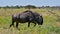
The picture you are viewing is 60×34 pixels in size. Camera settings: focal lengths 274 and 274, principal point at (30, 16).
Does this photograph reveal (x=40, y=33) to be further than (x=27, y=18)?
No

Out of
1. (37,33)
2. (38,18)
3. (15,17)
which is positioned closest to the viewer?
(37,33)

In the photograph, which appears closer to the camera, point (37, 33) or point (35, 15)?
point (37, 33)

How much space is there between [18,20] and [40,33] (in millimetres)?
7875

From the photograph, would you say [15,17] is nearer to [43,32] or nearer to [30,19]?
[30,19]

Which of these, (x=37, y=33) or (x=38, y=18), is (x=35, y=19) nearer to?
(x=38, y=18)

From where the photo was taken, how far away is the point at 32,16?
21062 millimetres

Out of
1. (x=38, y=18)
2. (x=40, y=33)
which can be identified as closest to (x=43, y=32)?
(x=40, y=33)

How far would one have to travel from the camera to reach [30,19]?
2089 centimetres

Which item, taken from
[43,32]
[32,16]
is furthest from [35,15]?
[43,32]

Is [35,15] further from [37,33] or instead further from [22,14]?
[37,33]

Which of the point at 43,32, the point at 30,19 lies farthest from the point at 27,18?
the point at 43,32

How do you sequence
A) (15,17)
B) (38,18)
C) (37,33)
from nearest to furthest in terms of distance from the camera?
(37,33) → (15,17) → (38,18)

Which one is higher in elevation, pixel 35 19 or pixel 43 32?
pixel 43 32

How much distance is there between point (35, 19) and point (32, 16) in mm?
656
